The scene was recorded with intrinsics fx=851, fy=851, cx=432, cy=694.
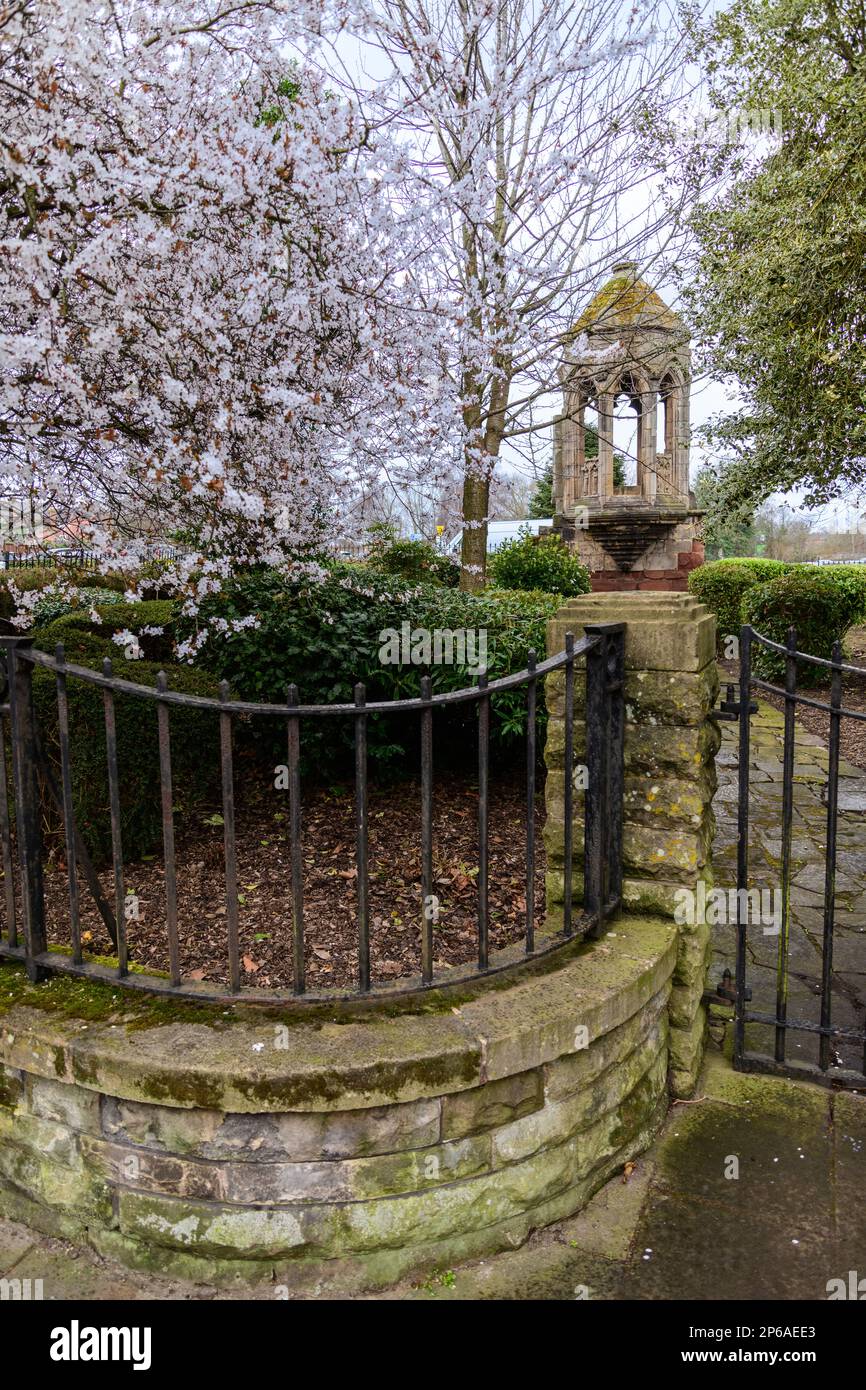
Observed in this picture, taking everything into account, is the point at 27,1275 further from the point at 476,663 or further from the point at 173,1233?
the point at 476,663

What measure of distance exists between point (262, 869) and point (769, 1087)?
7.41 feet

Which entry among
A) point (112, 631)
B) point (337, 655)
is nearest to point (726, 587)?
point (337, 655)

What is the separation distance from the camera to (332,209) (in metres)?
3.68

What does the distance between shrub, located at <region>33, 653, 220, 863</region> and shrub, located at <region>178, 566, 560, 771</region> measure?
55cm

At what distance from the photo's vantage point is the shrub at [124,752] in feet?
12.9

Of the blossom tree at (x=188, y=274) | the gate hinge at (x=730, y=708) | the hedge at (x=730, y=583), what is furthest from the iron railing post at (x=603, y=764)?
the hedge at (x=730, y=583)

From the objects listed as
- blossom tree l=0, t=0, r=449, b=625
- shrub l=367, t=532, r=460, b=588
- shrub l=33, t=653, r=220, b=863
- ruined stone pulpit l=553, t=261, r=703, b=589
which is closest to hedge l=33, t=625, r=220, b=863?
shrub l=33, t=653, r=220, b=863

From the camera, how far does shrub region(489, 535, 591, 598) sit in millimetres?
11737

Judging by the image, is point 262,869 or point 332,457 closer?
point 262,869

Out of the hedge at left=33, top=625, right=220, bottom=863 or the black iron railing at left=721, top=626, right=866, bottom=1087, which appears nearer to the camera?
the black iron railing at left=721, top=626, right=866, bottom=1087

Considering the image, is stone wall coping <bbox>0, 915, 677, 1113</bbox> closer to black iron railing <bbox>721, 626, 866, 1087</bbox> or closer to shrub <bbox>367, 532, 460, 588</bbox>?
black iron railing <bbox>721, 626, 866, 1087</bbox>

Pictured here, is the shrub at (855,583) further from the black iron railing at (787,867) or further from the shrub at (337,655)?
the black iron railing at (787,867)

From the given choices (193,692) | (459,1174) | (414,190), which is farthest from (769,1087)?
(414,190)

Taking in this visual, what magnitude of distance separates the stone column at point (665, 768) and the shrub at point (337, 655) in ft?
5.37
